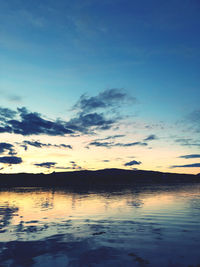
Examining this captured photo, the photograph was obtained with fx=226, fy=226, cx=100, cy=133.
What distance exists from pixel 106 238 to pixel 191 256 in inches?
256

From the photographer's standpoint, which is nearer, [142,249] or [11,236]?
[142,249]

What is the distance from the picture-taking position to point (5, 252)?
1398 cm

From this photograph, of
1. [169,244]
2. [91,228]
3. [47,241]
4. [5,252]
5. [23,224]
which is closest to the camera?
[5,252]

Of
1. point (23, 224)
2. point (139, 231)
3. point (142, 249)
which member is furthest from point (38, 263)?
point (23, 224)

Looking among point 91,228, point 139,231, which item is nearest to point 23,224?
point 91,228

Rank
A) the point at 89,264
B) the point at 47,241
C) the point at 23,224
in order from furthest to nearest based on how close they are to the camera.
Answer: the point at 23,224 < the point at 47,241 < the point at 89,264

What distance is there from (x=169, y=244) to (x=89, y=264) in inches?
244

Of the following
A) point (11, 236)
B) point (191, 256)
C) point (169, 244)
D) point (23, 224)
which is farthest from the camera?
point (23, 224)

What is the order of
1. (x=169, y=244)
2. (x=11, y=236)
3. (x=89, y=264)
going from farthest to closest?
(x=11, y=236) → (x=169, y=244) → (x=89, y=264)

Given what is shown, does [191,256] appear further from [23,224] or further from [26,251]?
[23,224]

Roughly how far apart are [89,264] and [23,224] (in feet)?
44.6

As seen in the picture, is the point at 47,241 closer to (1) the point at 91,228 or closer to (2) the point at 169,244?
(1) the point at 91,228

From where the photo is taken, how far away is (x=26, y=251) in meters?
14.2

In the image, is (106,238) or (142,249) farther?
(106,238)
